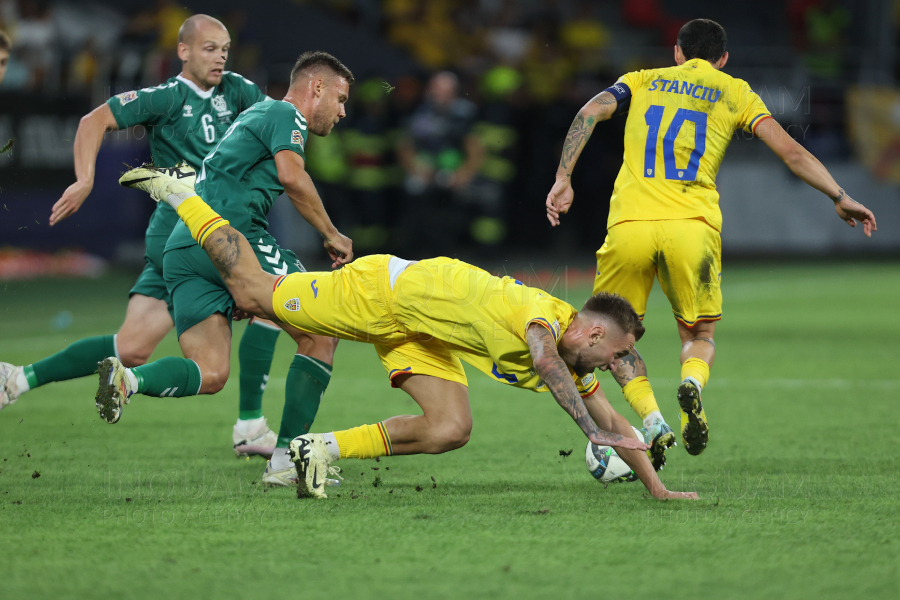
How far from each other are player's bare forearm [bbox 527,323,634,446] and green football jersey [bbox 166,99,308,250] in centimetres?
144

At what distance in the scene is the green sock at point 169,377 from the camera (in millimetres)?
4492

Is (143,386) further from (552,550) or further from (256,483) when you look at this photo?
(552,550)

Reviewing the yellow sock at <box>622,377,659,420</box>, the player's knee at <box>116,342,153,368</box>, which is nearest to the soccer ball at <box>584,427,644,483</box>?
the yellow sock at <box>622,377,659,420</box>

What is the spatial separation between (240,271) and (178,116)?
1.27 meters

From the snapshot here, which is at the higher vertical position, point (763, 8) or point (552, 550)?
point (763, 8)

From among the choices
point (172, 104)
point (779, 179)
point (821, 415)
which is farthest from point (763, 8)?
point (172, 104)

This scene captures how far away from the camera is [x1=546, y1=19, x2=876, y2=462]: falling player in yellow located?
17.1ft

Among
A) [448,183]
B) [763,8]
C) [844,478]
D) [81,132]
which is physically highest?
[763,8]

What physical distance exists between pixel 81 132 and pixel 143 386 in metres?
1.45

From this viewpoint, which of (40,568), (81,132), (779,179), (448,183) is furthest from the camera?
(779,179)

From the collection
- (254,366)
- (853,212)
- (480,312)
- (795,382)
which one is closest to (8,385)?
(254,366)

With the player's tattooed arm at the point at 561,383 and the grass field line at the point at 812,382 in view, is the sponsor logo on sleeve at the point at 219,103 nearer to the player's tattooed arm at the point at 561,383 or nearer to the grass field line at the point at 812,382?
the player's tattooed arm at the point at 561,383

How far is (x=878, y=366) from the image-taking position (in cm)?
839

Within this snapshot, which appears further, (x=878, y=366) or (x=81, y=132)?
(x=878, y=366)
